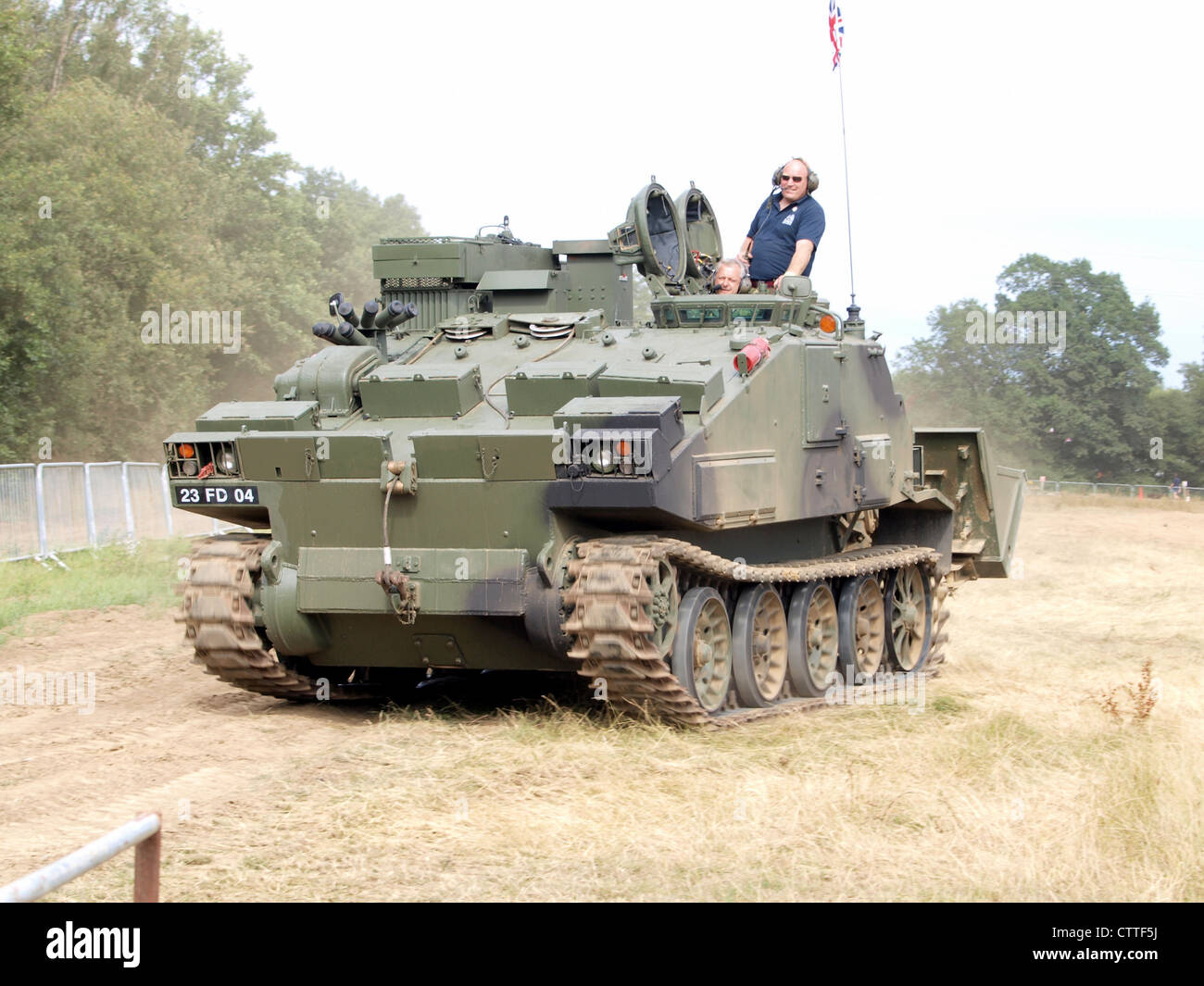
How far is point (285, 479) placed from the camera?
11000mm

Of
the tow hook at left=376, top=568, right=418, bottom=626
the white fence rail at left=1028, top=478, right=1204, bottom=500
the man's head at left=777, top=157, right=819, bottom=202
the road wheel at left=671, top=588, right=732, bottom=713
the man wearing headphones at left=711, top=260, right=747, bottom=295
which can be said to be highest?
the man's head at left=777, top=157, right=819, bottom=202

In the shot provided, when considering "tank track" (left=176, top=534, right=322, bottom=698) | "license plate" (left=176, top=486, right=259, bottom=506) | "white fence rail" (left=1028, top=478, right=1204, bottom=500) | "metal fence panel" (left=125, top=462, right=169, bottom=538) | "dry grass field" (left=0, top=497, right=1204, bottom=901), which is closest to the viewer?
"dry grass field" (left=0, top=497, right=1204, bottom=901)

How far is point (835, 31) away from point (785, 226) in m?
1.96

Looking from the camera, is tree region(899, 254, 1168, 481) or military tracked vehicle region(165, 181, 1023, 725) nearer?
military tracked vehicle region(165, 181, 1023, 725)

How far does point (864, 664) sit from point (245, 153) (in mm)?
43408

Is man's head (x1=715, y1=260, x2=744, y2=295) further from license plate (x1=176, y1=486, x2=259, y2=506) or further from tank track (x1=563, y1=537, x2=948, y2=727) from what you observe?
license plate (x1=176, y1=486, x2=259, y2=506)

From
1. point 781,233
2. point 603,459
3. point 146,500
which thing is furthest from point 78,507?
point 603,459

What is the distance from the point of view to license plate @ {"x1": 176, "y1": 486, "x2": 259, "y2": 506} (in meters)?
11.1

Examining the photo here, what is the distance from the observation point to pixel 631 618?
9820 mm

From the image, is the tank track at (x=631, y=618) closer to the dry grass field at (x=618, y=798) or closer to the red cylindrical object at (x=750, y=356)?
the dry grass field at (x=618, y=798)

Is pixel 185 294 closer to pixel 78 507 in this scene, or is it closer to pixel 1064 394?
pixel 78 507

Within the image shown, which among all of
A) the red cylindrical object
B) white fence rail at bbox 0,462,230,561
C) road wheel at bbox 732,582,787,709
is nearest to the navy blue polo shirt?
the red cylindrical object

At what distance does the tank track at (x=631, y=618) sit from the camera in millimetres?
9867

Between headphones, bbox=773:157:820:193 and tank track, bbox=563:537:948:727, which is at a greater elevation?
headphones, bbox=773:157:820:193
